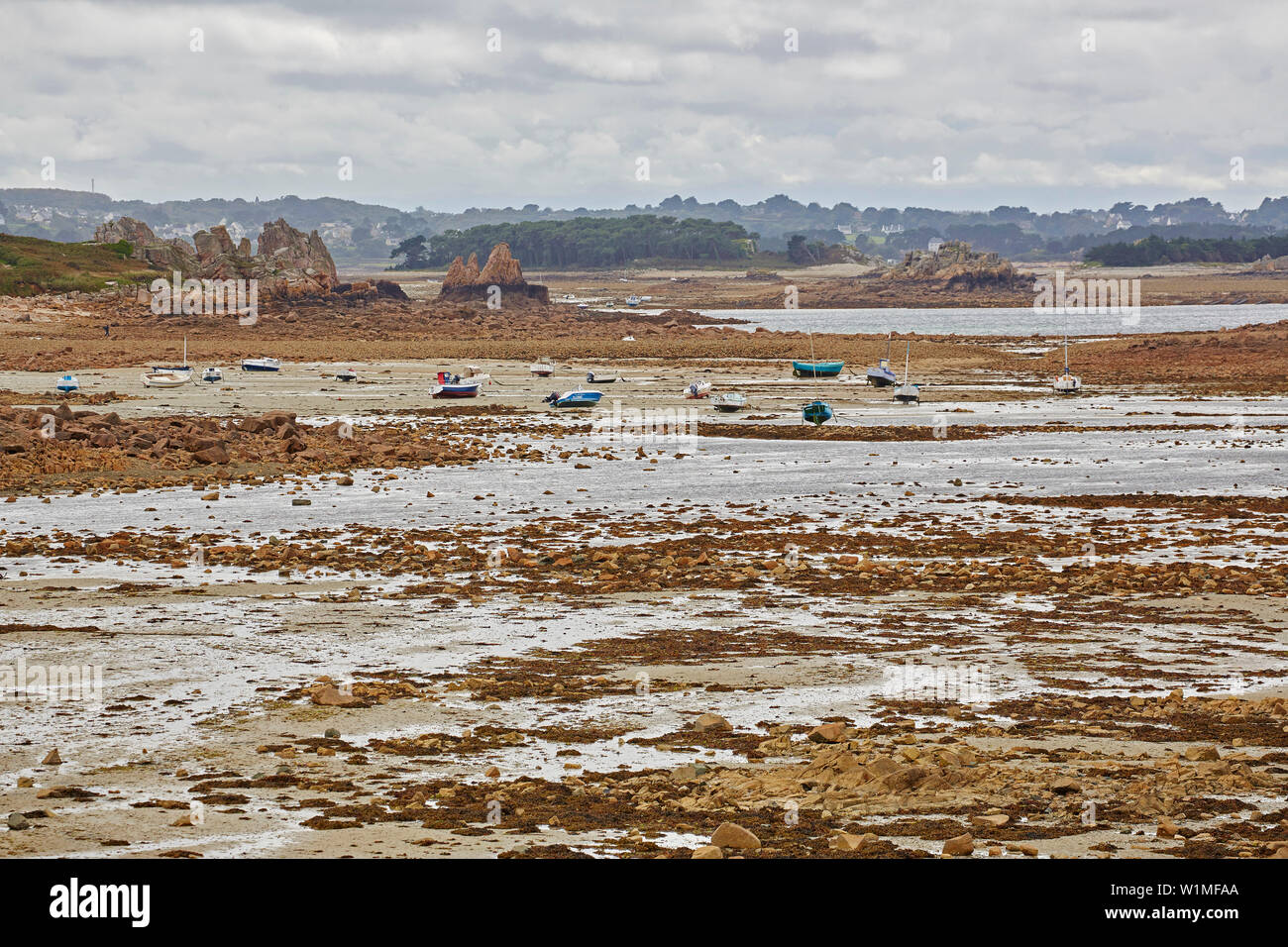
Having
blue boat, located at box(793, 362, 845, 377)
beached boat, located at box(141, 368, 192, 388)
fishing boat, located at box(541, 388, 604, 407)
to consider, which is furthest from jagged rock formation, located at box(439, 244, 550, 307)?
fishing boat, located at box(541, 388, 604, 407)

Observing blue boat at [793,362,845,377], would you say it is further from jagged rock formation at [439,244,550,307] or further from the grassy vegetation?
jagged rock formation at [439,244,550,307]

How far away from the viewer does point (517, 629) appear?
2159 cm

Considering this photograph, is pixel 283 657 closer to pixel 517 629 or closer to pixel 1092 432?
pixel 517 629

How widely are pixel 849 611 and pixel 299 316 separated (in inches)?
4330

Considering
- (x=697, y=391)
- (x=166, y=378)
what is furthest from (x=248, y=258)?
(x=697, y=391)

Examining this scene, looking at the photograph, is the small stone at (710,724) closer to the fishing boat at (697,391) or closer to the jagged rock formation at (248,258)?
the fishing boat at (697,391)

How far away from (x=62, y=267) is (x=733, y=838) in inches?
5267

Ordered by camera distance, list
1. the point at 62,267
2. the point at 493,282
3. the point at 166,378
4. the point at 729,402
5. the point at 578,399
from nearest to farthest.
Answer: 1. the point at 729,402
2. the point at 578,399
3. the point at 166,378
4. the point at 62,267
5. the point at 493,282

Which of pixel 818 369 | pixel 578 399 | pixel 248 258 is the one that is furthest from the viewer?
pixel 248 258

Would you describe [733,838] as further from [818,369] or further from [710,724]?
[818,369]

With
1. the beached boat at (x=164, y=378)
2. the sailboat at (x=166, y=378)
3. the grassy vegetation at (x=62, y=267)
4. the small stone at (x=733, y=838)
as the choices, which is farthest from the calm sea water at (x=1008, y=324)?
the small stone at (x=733, y=838)

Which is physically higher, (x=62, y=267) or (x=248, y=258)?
(x=248, y=258)

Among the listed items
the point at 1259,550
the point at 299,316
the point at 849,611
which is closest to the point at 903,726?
the point at 849,611

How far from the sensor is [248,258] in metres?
149
